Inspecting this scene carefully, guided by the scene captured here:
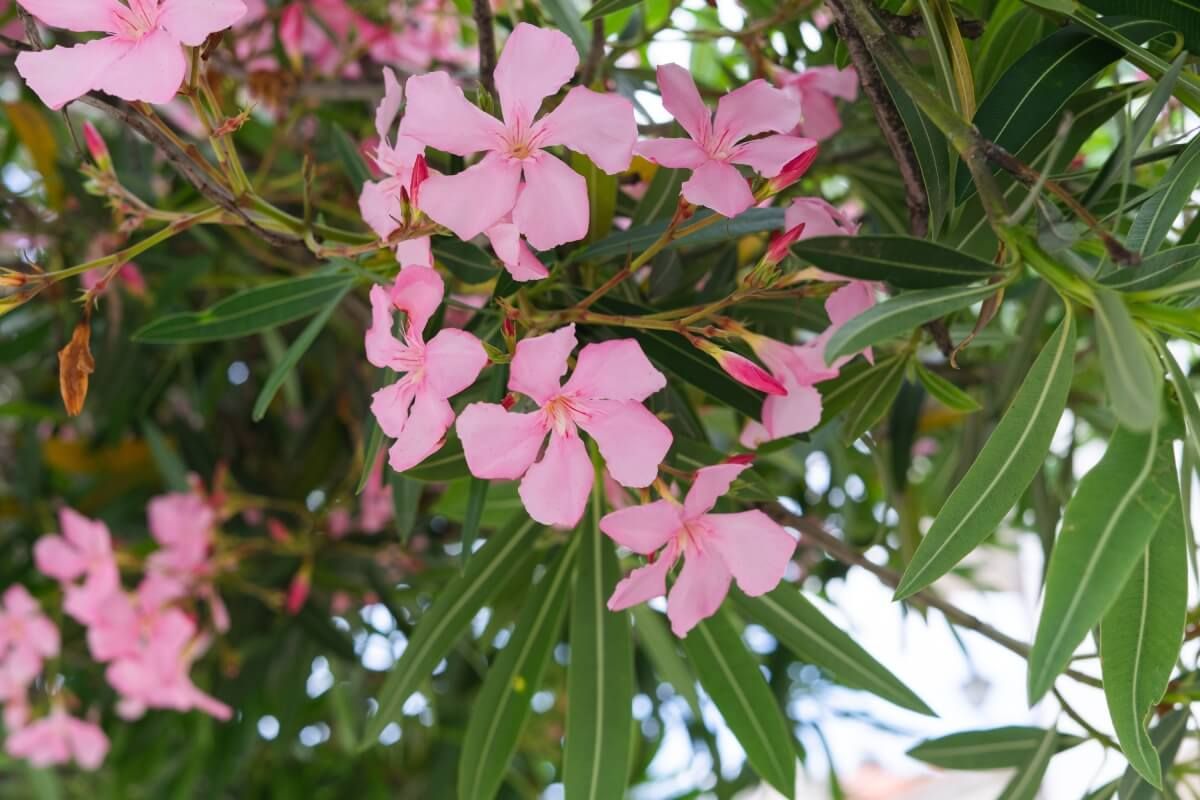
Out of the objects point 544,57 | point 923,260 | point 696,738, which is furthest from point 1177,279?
point 696,738

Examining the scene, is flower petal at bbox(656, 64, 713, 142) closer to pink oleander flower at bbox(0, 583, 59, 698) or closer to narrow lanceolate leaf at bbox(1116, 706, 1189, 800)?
narrow lanceolate leaf at bbox(1116, 706, 1189, 800)

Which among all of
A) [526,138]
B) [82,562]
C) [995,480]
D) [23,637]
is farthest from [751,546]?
[23,637]

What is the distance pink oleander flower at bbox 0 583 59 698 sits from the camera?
1.27 meters

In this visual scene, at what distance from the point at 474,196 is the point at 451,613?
37cm

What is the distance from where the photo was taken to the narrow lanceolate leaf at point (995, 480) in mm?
464

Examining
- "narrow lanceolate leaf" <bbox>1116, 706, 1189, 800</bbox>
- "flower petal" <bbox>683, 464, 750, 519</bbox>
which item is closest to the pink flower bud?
"flower petal" <bbox>683, 464, 750, 519</bbox>

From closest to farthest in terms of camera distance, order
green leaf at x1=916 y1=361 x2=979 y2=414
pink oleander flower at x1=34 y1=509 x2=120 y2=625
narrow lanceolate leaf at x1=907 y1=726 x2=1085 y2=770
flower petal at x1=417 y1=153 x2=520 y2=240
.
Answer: flower petal at x1=417 y1=153 x2=520 y2=240 < green leaf at x1=916 y1=361 x2=979 y2=414 < narrow lanceolate leaf at x1=907 y1=726 x2=1085 y2=770 < pink oleander flower at x1=34 y1=509 x2=120 y2=625

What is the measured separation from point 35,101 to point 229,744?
2.65 ft

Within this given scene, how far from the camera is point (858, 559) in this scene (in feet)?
2.32

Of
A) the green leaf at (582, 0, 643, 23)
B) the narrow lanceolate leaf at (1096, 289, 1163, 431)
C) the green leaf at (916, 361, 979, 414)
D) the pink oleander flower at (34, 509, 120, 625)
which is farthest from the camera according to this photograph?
the pink oleander flower at (34, 509, 120, 625)

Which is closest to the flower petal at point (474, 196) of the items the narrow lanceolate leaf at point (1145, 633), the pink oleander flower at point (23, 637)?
the narrow lanceolate leaf at point (1145, 633)

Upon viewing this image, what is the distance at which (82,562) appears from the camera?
1.22 meters

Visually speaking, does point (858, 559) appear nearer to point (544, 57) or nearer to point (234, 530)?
point (544, 57)

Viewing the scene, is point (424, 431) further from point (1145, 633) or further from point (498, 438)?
point (1145, 633)
